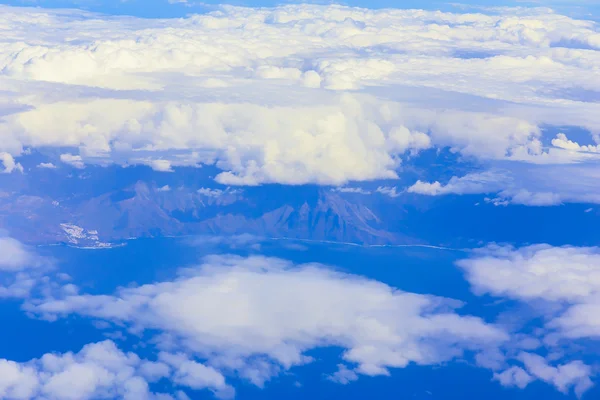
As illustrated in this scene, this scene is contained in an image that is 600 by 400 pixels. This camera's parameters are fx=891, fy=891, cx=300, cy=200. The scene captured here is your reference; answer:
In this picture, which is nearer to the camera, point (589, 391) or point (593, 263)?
point (589, 391)

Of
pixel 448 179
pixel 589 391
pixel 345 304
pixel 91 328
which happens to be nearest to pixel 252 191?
pixel 448 179

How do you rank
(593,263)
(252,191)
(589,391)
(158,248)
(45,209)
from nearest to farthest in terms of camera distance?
(589,391) → (593,263) → (158,248) → (45,209) → (252,191)

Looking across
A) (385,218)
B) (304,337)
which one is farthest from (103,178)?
(304,337)

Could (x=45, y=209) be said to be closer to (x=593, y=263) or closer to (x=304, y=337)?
(x=304, y=337)

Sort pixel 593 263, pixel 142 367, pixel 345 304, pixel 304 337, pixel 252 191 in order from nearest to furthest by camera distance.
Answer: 1. pixel 142 367
2. pixel 304 337
3. pixel 345 304
4. pixel 593 263
5. pixel 252 191

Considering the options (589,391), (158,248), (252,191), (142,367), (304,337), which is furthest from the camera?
(252,191)

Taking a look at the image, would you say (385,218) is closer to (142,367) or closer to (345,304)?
(345,304)
